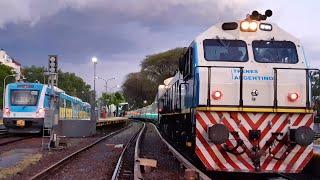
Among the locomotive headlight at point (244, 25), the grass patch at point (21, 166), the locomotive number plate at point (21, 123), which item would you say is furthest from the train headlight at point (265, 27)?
the locomotive number plate at point (21, 123)

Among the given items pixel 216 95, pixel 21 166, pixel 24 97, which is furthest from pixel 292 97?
pixel 24 97

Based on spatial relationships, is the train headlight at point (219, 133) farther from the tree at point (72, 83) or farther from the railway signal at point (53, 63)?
the tree at point (72, 83)

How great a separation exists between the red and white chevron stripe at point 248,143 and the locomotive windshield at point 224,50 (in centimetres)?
148

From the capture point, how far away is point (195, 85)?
12.9 m

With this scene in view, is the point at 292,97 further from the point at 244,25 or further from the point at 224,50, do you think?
the point at 244,25

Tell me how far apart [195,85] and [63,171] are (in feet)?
15.0

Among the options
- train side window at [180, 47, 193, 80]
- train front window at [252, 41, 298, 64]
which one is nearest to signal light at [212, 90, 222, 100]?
train front window at [252, 41, 298, 64]

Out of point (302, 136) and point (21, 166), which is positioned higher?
point (302, 136)

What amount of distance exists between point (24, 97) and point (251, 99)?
20836 millimetres

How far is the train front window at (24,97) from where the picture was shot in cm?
3076

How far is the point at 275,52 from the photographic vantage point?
1312cm

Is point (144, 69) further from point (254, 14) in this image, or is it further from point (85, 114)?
point (254, 14)

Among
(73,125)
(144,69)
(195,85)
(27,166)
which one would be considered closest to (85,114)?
(73,125)

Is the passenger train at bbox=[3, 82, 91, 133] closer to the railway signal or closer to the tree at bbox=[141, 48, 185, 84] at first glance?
the railway signal
